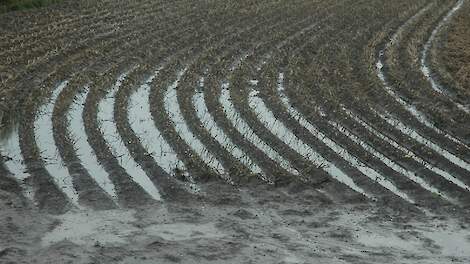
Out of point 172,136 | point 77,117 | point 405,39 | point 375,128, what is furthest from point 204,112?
point 405,39

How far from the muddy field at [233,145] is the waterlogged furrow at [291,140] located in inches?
1.5

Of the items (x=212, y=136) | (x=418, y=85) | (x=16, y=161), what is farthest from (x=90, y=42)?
(x=418, y=85)

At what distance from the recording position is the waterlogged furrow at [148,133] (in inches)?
434

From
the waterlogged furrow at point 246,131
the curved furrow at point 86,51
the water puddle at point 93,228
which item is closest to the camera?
the water puddle at point 93,228

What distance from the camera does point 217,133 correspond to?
12.4 m

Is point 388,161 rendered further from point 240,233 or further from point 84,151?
point 84,151

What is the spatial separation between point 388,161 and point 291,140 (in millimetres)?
1794

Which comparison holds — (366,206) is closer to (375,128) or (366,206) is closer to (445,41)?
(375,128)

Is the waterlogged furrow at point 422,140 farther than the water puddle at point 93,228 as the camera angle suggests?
Yes

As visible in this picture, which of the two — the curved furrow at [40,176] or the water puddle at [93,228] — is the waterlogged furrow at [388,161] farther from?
the curved furrow at [40,176]

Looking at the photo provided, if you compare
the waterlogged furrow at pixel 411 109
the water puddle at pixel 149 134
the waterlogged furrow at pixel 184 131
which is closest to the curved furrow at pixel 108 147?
the water puddle at pixel 149 134

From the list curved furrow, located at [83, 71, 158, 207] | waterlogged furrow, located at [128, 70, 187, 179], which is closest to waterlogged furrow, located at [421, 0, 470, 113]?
waterlogged furrow, located at [128, 70, 187, 179]

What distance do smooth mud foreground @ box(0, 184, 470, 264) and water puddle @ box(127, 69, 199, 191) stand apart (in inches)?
45.9

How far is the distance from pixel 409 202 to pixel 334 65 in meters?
7.94
